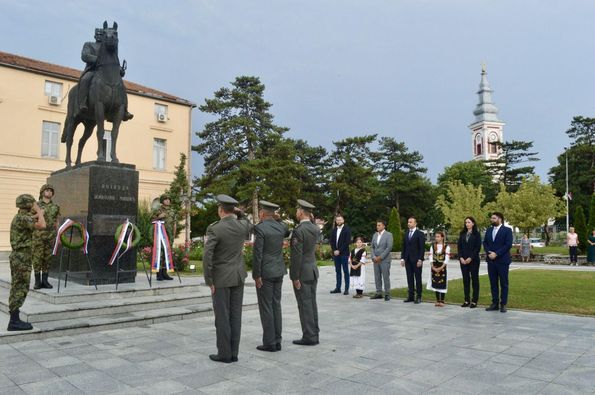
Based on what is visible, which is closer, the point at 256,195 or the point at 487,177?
the point at 256,195

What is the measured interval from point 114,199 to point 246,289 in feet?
12.9

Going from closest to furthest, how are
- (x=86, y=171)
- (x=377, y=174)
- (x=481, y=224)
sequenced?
(x=86, y=171) < (x=481, y=224) < (x=377, y=174)

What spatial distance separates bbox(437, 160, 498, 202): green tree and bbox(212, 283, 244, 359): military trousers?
56.6 m

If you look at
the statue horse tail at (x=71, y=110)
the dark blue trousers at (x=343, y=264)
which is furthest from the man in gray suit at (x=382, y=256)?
the statue horse tail at (x=71, y=110)

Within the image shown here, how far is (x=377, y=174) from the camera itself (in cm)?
5366

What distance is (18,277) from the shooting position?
235 inches

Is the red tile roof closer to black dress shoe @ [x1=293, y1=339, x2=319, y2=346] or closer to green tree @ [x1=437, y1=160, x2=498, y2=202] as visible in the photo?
black dress shoe @ [x1=293, y1=339, x2=319, y2=346]

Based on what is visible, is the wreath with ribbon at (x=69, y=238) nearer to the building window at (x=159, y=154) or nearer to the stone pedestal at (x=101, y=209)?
the stone pedestal at (x=101, y=209)

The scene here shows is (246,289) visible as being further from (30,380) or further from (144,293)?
(30,380)

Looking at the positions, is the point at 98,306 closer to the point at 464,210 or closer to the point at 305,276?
the point at 305,276

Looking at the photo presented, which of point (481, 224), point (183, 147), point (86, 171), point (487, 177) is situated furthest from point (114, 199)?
point (487, 177)

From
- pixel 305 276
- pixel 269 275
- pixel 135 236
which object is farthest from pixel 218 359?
pixel 135 236

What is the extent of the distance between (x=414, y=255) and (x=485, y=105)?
10035cm

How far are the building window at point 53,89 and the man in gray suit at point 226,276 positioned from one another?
2823 centimetres
